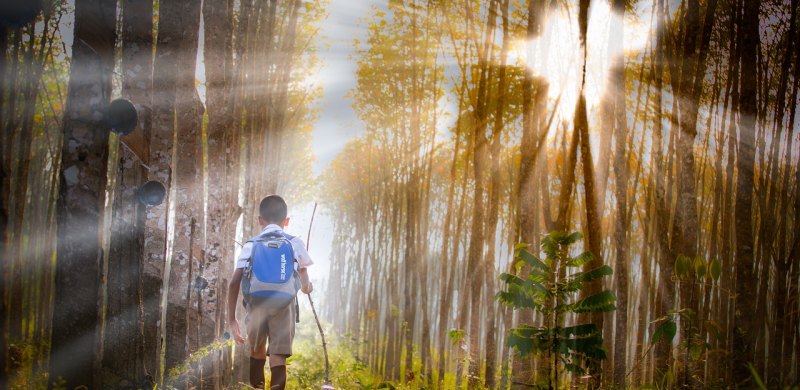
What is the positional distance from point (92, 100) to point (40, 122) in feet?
43.8

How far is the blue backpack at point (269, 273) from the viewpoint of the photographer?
5.01 m

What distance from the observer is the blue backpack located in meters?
5.01

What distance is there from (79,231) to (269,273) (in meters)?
1.48

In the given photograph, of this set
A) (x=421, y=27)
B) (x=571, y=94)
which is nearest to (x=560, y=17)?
(x=571, y=94)

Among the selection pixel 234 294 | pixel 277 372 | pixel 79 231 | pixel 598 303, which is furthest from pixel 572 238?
pixel 79 231

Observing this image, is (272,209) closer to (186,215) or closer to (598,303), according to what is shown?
(186,215)

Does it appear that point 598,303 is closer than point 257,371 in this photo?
Yes

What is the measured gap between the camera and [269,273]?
5020mm

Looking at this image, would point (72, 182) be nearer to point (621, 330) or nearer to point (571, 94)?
point (621, 330)

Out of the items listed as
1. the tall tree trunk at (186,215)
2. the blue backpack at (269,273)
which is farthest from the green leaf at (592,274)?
the tall tree trunk at (186,215)

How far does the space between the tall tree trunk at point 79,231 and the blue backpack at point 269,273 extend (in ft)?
3.83

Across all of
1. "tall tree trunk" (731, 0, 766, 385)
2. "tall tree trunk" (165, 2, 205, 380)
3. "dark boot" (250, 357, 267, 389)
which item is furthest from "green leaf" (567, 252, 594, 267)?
"tall tree trunk" (165, 2, 205, 380)

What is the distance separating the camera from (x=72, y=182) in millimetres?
4289

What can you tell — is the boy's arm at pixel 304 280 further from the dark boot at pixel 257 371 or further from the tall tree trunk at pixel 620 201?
the tall tree trunk at pixel 620 201
